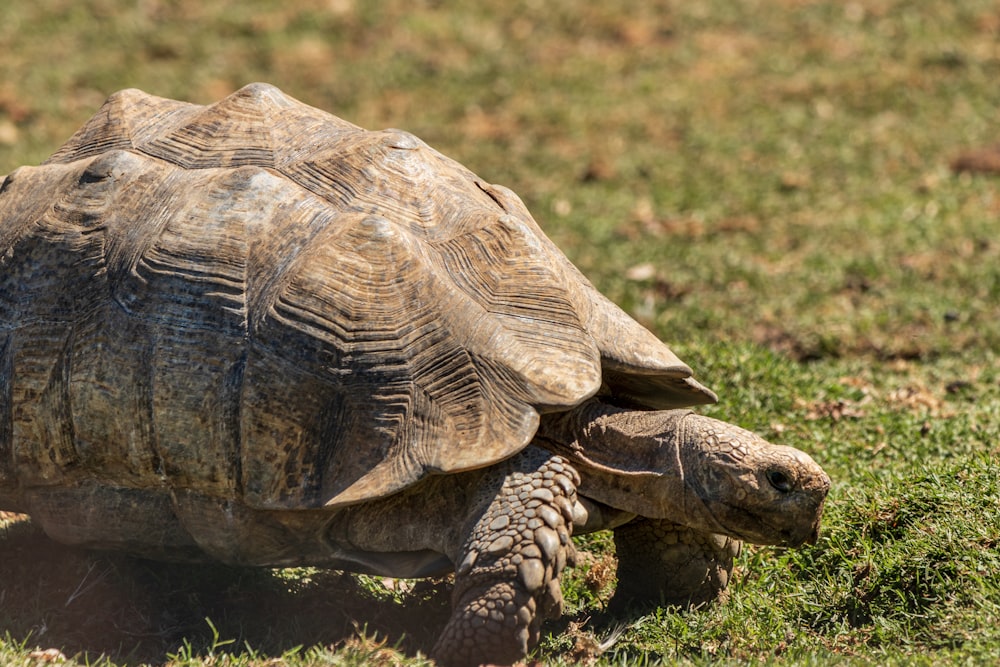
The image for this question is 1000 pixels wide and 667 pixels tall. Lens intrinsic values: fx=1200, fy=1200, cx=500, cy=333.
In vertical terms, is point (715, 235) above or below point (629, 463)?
below

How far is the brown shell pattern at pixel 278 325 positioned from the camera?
3.91 m

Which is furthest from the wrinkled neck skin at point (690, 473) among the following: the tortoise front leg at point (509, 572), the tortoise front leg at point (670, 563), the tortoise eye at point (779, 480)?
the tortoise front leg at point (509, 572)

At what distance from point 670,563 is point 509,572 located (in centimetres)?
82

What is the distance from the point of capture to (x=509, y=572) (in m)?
3.76

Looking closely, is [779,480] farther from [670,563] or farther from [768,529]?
[670,563]

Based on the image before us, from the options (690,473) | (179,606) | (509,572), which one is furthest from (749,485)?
(179,606)

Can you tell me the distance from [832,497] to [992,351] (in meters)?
2.22

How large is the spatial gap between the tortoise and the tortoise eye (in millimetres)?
11

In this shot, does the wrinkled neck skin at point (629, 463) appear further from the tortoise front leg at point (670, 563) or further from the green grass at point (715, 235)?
the green grass at point (715, 235)

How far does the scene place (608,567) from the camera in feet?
15.7

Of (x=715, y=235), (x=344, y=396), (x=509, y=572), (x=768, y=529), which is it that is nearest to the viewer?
(x=509, y=572)

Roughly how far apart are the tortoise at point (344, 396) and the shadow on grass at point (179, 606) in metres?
0.23

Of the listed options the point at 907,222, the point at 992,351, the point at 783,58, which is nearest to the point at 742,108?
Result: the point at 783,58

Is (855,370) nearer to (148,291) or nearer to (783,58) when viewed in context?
(148,291)
